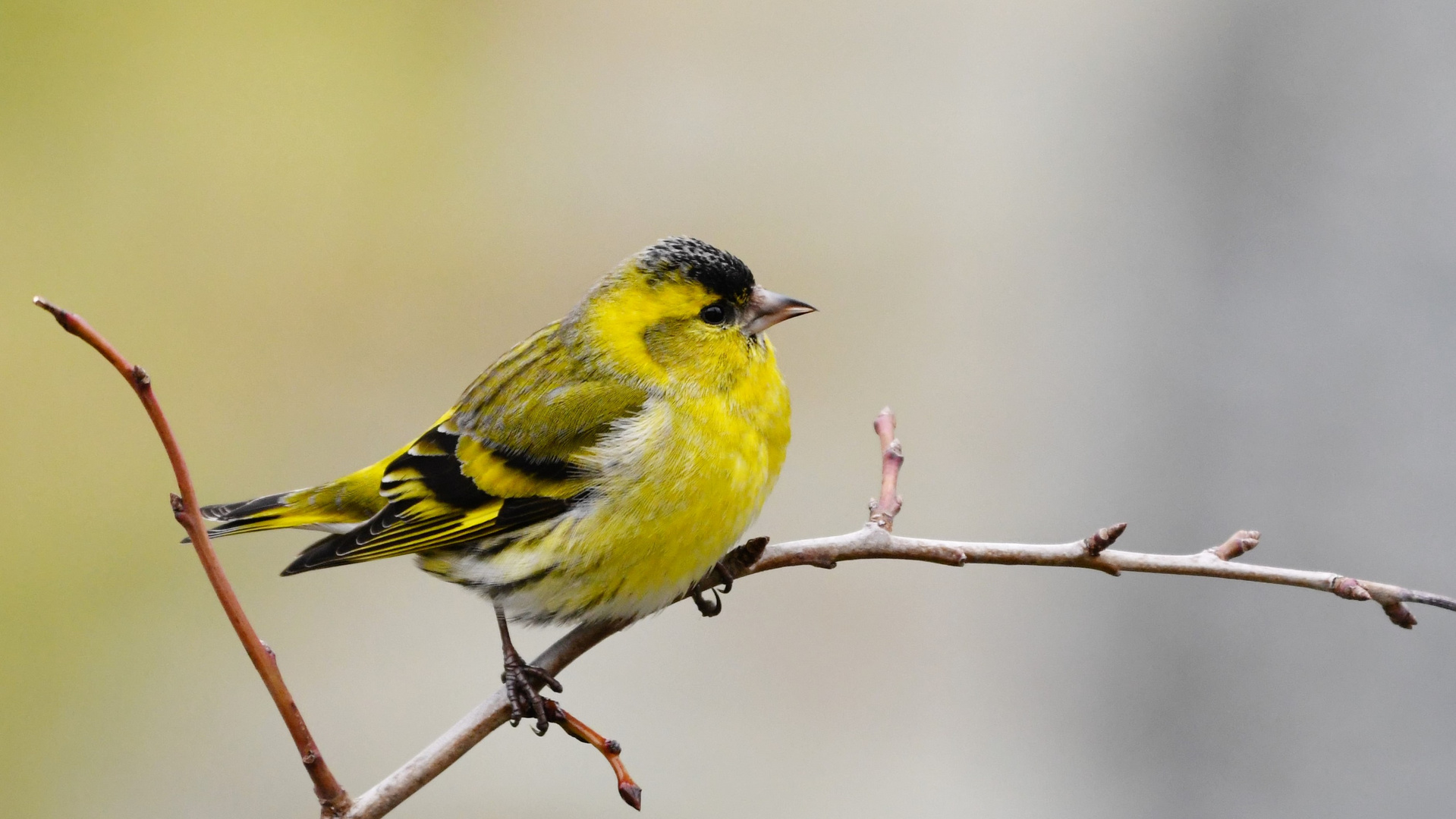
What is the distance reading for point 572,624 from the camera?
1.46 metres

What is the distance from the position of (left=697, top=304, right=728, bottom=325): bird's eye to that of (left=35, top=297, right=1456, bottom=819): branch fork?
26 centimetres

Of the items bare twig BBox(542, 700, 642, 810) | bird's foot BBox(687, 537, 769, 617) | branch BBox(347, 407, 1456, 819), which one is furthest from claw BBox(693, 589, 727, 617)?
bare twig BBox(542, 700, 642, 810)

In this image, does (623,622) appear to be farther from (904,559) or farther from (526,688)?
(904,559)

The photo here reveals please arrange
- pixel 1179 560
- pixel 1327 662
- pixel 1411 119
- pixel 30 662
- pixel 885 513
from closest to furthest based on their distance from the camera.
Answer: pixel 1179 560 → pixel 885 513 → pixel 1411 119 → pixel 1327 662 → pixel 30 662

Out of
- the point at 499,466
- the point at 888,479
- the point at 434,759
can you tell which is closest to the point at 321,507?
the point at 499,466

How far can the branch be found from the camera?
100 centimetres

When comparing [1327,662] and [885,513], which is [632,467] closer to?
[885,513]

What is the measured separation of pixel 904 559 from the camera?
1.17 meters

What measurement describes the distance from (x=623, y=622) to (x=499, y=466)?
29 cm

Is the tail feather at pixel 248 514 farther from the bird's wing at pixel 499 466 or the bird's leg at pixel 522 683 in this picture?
the bird's leg at pixel 522 683

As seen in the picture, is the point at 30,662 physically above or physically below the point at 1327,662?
below

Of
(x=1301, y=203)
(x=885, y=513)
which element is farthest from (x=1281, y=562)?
(x=885, y=513)

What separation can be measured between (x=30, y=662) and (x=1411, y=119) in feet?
10.3

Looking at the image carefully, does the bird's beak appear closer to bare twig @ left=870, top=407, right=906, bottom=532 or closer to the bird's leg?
bare twig @ left=870, top=407, right=906, bottom=532
